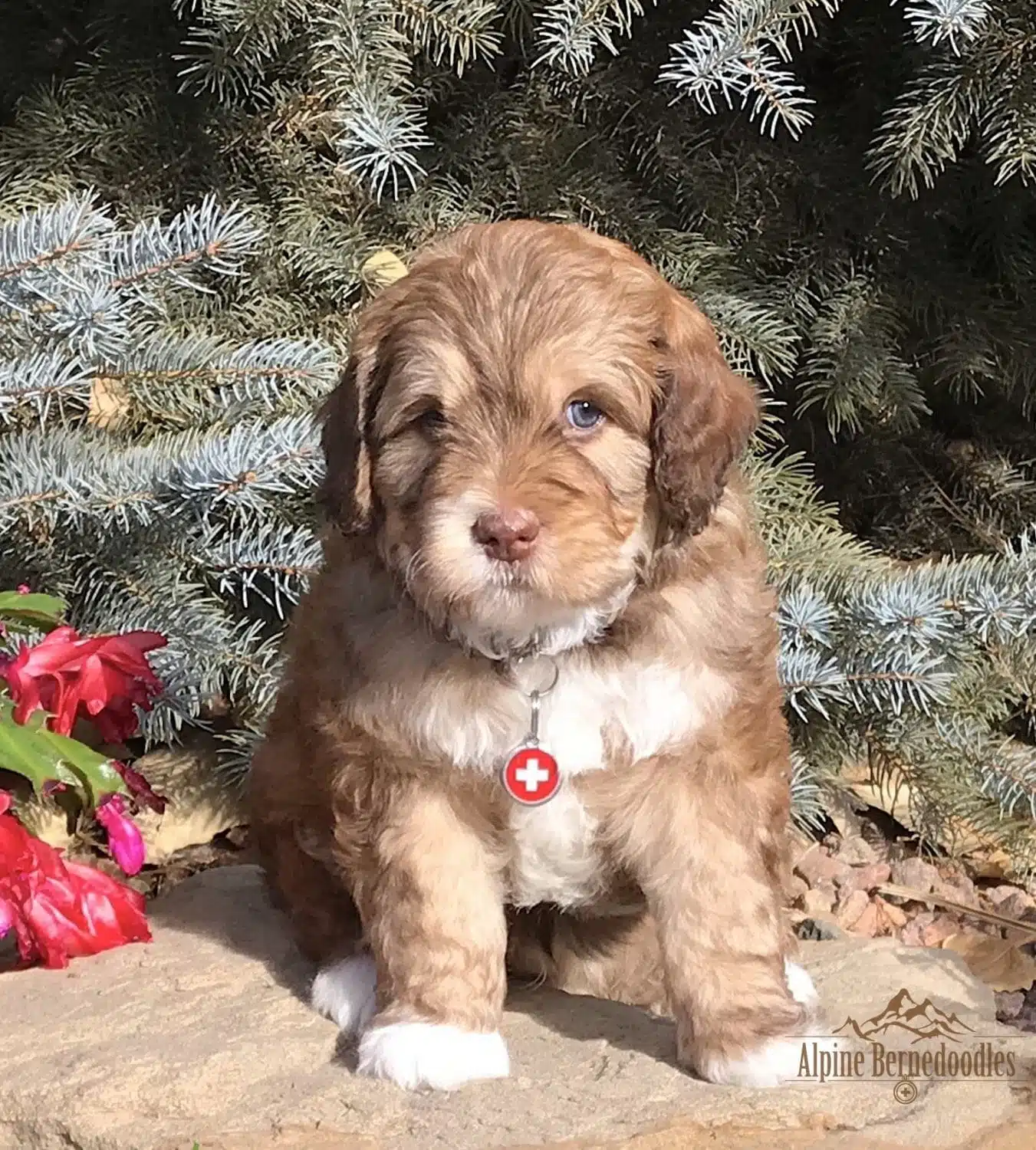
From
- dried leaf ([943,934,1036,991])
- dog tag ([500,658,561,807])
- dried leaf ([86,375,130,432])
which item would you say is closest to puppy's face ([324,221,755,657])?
dog tag ([500,658,561,807])

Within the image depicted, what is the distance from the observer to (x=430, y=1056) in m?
2.64

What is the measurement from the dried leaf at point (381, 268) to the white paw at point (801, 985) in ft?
7.73

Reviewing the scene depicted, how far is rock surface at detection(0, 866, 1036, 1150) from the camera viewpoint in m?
2.52

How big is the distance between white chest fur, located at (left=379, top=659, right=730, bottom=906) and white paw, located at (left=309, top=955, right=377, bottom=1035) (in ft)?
1.64

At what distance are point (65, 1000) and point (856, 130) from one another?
333 cm

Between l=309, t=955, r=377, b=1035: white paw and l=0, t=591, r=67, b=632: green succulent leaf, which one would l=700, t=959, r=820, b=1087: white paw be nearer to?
l=309, t=955, r=377, b=1035: white paw

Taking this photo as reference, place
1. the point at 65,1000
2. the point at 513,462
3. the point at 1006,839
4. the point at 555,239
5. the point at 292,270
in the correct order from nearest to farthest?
the point at 513,462
the point at 555,239
the point at 65,1000
the point at 1006,839
the point at 292,270

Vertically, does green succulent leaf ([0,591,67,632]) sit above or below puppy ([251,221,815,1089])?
below

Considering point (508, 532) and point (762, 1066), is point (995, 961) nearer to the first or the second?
point (762, 1066)

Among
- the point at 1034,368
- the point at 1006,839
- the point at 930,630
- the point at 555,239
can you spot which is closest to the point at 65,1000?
the point at 555,239

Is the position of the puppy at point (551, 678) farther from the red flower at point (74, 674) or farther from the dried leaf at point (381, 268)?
the dried leaf at point (381, 268)

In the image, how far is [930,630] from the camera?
146 inches

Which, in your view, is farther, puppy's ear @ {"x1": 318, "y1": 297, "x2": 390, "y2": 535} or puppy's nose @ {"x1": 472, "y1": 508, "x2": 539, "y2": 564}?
puppy's ear @ {"x1": 318, "y1": 297, "x2": 390, "y2": 535}

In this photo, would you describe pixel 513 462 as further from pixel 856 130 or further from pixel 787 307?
pixel 856 130
